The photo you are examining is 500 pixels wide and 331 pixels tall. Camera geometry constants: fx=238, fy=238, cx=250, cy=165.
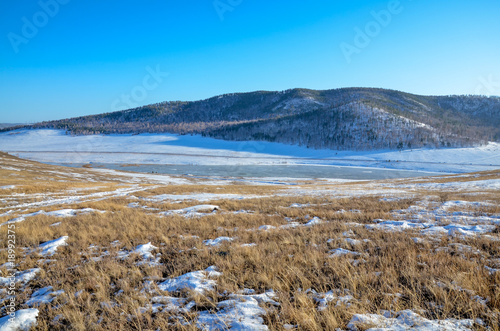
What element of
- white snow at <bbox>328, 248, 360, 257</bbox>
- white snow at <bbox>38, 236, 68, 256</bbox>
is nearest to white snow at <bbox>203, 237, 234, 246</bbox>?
white snow at <bbox>328, 248, 360, 257</bbox>

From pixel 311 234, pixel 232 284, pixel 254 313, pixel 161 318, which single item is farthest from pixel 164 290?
pixel 311 234

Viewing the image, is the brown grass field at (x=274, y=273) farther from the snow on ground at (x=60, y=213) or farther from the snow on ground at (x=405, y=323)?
the snow on ground at (x=60, y=213)

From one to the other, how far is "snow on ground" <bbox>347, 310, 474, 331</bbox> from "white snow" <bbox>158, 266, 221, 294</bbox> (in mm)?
2321

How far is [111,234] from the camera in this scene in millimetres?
7652

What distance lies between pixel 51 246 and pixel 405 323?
8.36 metres

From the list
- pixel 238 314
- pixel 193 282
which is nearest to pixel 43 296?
pixel 193 282

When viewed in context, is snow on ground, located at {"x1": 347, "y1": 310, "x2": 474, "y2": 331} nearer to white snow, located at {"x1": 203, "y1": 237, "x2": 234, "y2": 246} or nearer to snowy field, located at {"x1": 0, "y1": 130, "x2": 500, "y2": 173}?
white snow, located at {"x1": 203, "y1": 237, "x2": 234, "y2": 246}

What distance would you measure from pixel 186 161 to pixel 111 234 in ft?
284

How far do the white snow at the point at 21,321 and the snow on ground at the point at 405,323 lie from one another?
4485 millimetres

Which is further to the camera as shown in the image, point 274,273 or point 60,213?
point 60,213

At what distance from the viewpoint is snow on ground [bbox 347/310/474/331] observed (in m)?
2.86

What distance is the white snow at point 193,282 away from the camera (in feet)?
13.6

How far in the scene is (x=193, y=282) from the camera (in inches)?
171

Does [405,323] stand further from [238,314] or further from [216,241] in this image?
Result: [216,241]
